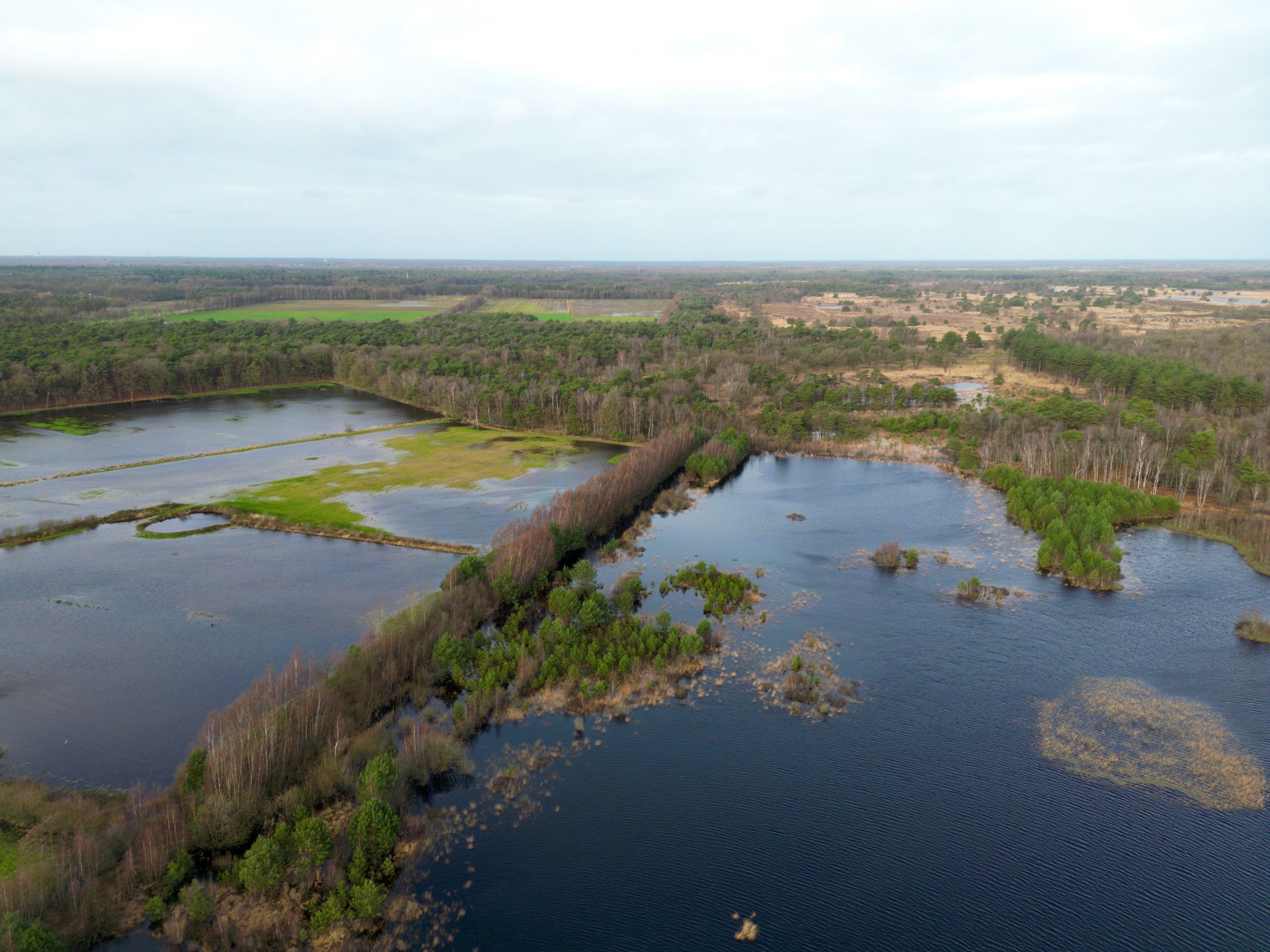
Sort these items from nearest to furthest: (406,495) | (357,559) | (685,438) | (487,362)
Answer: (357,559) → (406,495) → (685,438) → (487,362)

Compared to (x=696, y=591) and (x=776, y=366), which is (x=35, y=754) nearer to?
(x=696, y=591)

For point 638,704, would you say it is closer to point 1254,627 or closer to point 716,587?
point 716,587

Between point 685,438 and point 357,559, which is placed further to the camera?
point 685,438

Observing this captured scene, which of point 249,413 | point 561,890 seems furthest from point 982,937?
point 249,413

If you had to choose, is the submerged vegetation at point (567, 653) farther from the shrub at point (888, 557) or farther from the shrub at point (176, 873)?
the shrub at point (888, 557)

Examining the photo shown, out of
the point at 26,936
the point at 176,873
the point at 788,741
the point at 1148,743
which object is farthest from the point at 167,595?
the point at 1148,743

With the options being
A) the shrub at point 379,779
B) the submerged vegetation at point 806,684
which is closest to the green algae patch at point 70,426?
the shrub at point 379,779

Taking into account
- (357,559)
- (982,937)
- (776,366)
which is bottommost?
(982,937)
